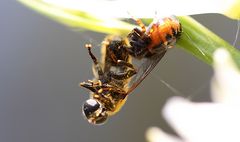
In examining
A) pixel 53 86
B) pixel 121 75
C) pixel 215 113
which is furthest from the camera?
pixel 53 86

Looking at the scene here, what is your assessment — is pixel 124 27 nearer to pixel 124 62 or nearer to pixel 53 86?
pixel 124 62

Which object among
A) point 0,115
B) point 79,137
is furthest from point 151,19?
point 0,115

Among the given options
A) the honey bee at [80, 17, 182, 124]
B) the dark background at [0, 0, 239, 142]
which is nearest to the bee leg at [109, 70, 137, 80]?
the honey bee at [80, 17, 182, 124]

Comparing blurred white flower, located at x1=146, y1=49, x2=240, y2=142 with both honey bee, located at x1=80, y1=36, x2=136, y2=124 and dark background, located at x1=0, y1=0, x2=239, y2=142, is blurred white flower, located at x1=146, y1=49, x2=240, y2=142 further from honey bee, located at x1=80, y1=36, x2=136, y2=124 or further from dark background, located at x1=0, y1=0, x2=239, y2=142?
dark background, located at x1=0, y1=0, x2=239, y2=142

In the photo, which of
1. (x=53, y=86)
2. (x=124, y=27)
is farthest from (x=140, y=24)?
(x=53, y=86)

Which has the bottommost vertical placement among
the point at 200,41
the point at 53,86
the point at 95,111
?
the point at 53,86

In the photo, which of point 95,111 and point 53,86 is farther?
point 53,86
